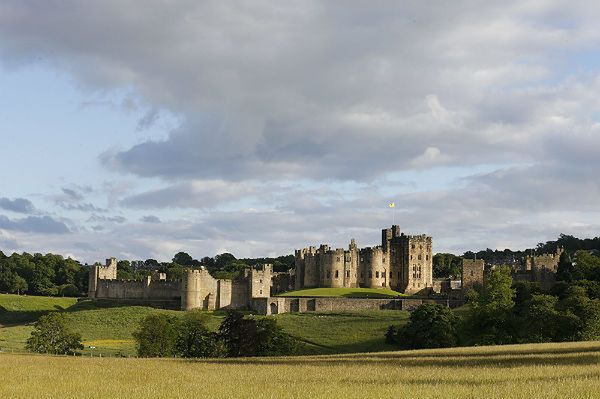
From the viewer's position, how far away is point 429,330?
78.4 meters

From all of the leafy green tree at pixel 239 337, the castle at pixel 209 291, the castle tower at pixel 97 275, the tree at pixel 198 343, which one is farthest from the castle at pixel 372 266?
the leafy green tree at pixel 239 337

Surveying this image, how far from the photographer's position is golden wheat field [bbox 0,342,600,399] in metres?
27.4

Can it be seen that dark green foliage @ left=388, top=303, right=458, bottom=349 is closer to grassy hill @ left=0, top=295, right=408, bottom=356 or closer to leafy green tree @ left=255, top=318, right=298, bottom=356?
grassy hill @ left=0, top=295, right=408, bottom=356

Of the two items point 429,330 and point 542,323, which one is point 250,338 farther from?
point 542,323

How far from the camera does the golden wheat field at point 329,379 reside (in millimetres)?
27438

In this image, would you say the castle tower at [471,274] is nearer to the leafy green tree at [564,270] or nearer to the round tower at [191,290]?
the leafy green tree at [564,270]

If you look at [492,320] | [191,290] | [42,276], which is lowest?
[492,320]

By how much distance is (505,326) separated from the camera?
77.4 m

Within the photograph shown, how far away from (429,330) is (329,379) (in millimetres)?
45456

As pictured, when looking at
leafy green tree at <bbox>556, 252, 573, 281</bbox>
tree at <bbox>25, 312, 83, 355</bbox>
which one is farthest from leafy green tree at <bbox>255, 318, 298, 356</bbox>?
leafy green tree at <bbox>556, 252, 573, 281</bbox>

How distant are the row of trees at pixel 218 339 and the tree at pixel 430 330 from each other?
1222 cm

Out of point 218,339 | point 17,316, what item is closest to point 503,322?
point 218,339

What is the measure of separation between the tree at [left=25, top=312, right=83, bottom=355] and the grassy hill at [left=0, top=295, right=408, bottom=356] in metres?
2.50

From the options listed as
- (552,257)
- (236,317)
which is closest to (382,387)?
(236,317)
